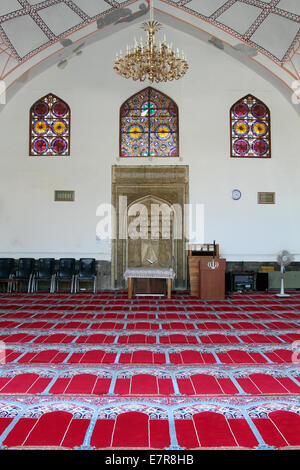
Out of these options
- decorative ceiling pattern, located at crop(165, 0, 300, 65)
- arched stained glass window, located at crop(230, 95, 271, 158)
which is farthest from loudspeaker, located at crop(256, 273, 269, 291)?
decorative ceiling pattern, located at crop(165, 0, 300, 65)

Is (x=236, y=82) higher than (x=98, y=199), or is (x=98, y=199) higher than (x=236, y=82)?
(x=236, y=82)

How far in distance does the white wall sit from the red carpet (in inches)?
120

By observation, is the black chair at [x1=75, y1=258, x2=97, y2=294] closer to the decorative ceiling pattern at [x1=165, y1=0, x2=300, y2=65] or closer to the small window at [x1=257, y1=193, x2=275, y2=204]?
the small window at [x1=257, y1=193, x2=275, y2=204]

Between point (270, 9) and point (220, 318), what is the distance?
5.97 meters

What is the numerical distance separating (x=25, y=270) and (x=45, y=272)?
1.48 feet

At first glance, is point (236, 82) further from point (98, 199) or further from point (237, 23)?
point (98, 199)

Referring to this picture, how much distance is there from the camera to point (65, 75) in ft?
28.7

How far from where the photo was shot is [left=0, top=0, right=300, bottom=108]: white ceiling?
7.26 m

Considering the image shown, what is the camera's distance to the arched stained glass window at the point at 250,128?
8758 mm

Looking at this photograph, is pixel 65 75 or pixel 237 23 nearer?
pixel 237 23

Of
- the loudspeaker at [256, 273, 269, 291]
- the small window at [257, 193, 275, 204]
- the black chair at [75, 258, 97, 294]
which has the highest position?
the small window at [257, 193, 275, 204]

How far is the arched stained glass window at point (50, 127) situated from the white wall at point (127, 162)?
0.48 feet

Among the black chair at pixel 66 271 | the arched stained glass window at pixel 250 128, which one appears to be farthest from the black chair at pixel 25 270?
the arched stained glass window at pixel 250 128

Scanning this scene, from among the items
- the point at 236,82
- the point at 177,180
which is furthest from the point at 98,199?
the point at 236,82
